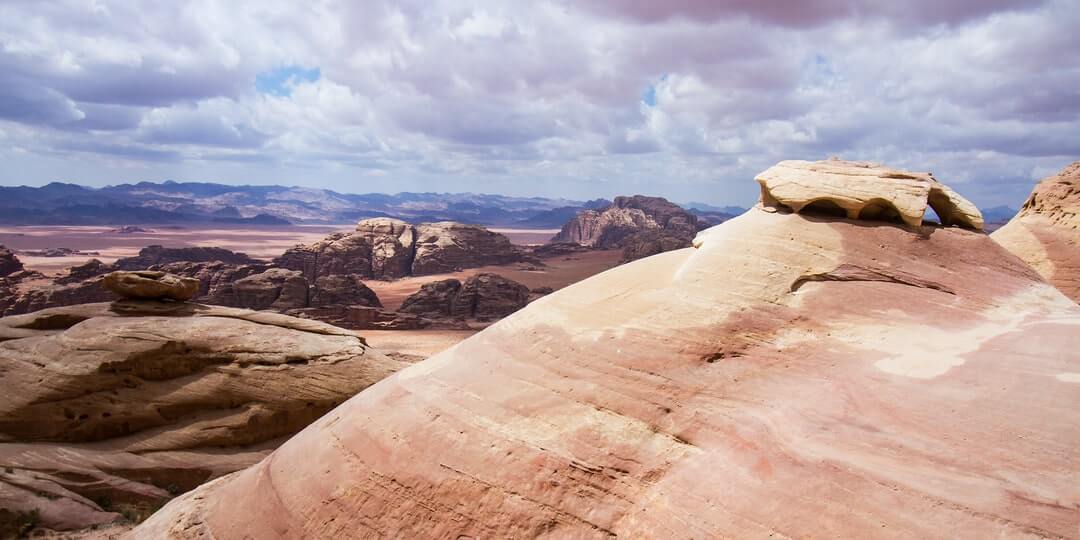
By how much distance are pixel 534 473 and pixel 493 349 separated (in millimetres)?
1821

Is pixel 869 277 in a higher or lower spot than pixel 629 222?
lower

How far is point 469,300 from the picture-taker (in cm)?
3750

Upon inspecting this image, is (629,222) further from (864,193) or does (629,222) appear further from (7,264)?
(864,193)

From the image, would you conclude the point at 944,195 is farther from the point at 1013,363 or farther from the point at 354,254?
the point at 354,254

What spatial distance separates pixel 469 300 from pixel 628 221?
54400mm

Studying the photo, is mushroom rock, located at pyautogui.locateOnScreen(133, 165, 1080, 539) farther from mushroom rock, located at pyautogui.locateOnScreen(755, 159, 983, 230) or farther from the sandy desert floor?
the sandy desert floor

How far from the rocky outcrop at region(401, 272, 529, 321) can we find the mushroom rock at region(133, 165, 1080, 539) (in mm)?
29281

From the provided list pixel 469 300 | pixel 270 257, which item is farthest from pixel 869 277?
pixel 270 257

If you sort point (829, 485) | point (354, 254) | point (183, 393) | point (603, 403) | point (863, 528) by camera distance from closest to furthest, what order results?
point (863, 528) → point (829, 485) → point (603, 403) → point (183, 393) → point (354, 254)

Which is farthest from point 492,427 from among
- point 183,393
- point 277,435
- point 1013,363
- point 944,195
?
point 183,393

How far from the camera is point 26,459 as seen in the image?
1147cm

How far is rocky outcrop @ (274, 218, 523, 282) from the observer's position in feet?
169

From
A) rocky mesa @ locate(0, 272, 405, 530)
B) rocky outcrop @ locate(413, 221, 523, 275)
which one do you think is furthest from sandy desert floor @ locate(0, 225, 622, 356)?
rocky mesa @ locate(0, 272, 405, 530)

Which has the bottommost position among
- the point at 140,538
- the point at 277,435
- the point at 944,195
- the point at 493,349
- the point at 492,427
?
the point at 277,435
